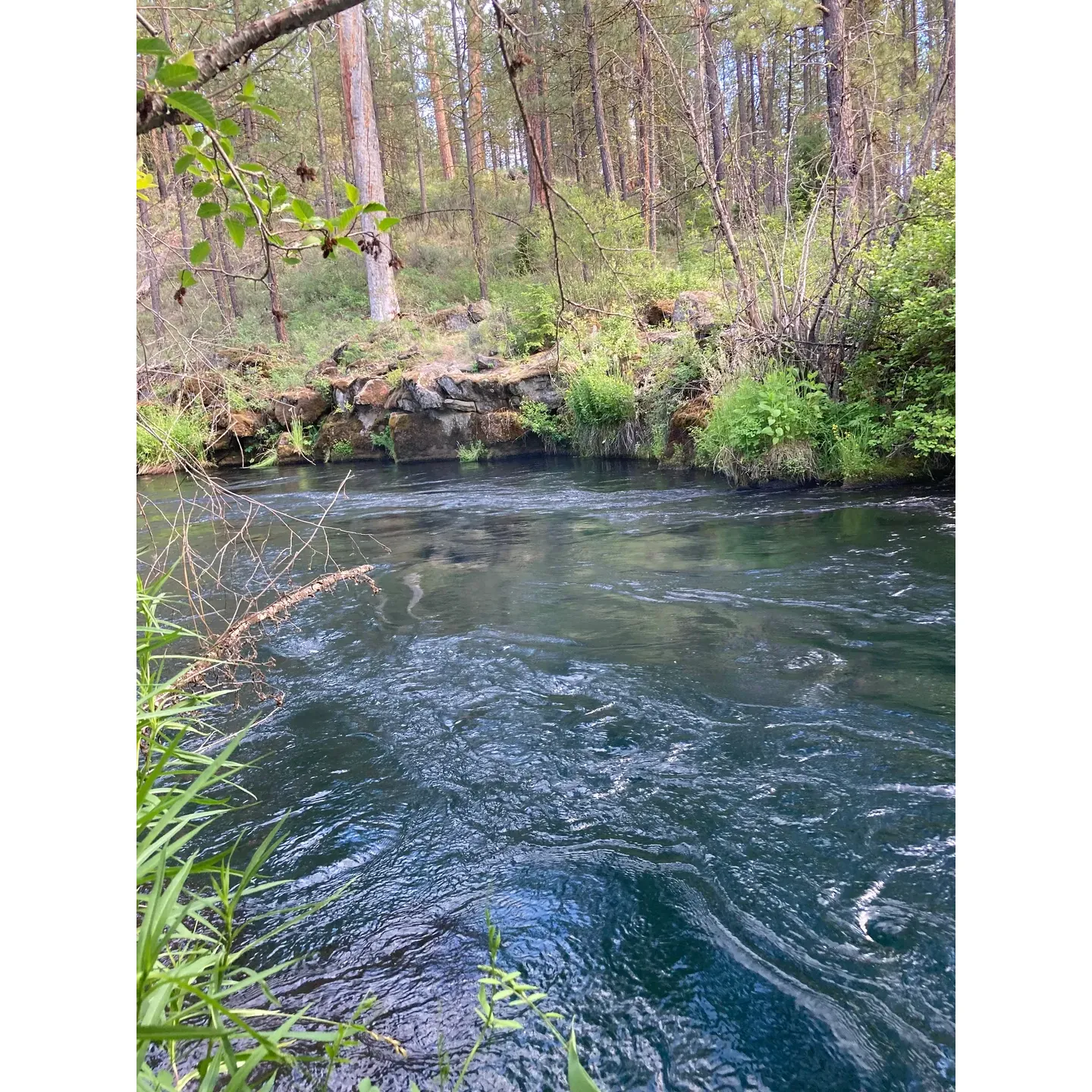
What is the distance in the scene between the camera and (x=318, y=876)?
2.56m

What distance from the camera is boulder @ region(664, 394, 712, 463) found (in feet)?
31.9

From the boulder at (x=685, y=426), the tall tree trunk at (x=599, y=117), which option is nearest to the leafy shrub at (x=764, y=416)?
the boulder at (x=685, y=426)

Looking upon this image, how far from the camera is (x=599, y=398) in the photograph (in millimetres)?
11180

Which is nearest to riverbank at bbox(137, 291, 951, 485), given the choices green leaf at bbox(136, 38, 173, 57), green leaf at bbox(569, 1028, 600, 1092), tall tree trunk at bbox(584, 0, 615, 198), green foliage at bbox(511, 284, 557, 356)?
green foliage at bbox(511, 284, 557, 356)

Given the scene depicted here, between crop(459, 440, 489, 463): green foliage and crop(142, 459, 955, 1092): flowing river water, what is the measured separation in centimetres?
762

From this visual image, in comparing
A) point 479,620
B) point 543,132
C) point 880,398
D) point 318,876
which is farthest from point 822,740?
point 543,132

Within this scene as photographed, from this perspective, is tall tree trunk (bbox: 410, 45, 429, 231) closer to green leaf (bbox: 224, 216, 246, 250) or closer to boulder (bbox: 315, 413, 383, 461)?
boulder (bbox: 315, 413, 383, 461)

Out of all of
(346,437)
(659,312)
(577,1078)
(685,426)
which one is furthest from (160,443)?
(346,437)

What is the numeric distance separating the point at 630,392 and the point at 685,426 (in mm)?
1222

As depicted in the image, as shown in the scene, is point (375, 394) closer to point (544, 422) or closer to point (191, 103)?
point (544, 422)

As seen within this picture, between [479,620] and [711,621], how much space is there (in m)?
1.59

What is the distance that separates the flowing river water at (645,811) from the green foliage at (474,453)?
7.62m

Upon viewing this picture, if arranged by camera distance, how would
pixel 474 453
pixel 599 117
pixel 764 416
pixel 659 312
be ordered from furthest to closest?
pixel 599 117, pixel 474 453, pixel 659 312, pixel 764 416
